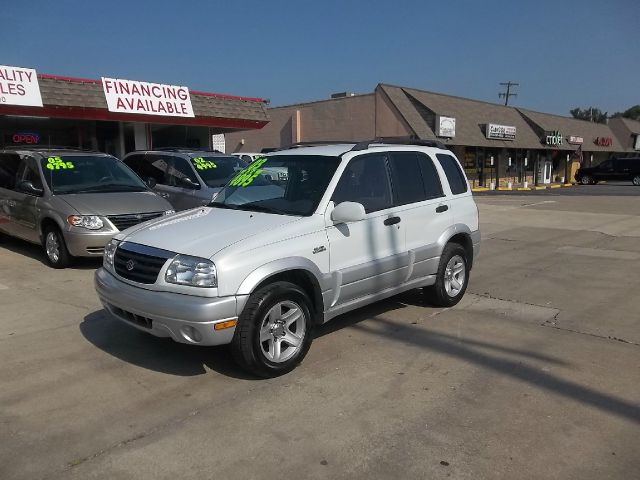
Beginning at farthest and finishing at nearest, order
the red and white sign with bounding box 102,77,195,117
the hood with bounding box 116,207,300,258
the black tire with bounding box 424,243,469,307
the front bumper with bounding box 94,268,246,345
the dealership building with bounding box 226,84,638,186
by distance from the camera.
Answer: the dealership building with bounding box 226,84,638,186 → the red and white sign with bounding box 102,77,195,117 → the black tire with bounding box 424,243,469,307 → the hood with bounding box 116,207,300,258 → the front bumper with bounding box 94,268,246,345

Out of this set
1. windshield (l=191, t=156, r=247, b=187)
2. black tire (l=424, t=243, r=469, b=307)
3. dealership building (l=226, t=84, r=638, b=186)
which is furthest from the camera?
dealership building (l=226, t=84, r=638, b=186)

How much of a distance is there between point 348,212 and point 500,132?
109 feet

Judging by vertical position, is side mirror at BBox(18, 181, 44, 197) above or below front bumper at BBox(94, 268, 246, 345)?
above

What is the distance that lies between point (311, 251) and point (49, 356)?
2464mm

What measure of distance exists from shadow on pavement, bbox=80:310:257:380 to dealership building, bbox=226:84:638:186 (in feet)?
60.6

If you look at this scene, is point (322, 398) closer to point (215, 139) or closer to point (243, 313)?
point (243, 313)

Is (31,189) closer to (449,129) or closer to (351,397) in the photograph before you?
(351,397)

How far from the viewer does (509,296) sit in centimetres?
665

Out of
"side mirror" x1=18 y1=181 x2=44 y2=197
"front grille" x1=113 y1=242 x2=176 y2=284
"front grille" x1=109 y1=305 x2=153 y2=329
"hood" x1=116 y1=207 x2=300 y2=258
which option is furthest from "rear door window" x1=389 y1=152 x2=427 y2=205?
"side mirror" x1=18 y1=181 x2=44 y2=197

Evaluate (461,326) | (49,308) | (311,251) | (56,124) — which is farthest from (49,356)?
(56,124)

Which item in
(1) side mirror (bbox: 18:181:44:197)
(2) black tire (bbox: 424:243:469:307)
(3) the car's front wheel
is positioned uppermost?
(1) side mirror (bbox: 18:181:44:197)

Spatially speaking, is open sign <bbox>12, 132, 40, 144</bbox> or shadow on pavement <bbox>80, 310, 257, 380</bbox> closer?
shadow on pavement <bbox>80, 310, 257, 380</bbox>

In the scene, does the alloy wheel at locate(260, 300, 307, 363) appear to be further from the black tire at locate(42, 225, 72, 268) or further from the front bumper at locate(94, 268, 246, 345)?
the black tire at locate(42, 225, 72, 268)

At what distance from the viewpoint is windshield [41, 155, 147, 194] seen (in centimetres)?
836
